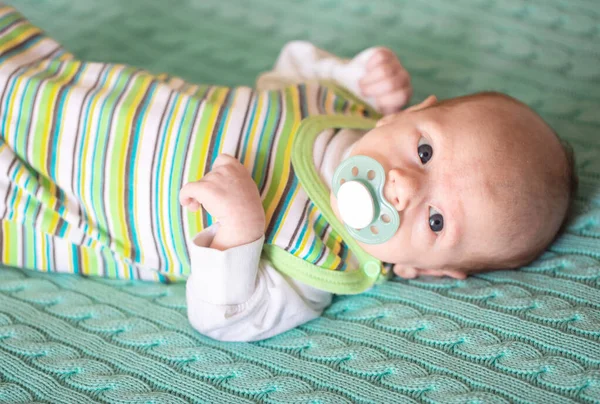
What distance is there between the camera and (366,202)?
1.04 metres

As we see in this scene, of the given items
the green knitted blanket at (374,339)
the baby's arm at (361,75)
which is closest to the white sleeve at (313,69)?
the baby's arm at (361,75)

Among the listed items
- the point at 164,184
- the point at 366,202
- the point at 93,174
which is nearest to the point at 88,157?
the point at 93,174

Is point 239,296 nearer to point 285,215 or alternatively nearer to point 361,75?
point 285,215

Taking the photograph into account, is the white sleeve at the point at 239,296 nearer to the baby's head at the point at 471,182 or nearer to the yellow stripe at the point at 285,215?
the yellow stripe at the point at 285,215

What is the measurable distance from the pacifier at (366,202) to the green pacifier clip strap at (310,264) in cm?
9

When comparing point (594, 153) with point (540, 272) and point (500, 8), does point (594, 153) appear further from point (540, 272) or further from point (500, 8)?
point (500, 8)

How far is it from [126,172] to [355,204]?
1.48 ft

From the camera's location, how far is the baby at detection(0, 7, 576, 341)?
1052mm

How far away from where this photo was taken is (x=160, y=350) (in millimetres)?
1091

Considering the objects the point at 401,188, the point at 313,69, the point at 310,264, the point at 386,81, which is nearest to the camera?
the point at 401,188

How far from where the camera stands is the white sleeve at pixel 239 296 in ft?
3.57

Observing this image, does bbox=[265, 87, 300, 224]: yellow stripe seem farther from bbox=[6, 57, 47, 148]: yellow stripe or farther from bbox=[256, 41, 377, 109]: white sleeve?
bbox=[6, 57, 47, 148]: yellow stripe

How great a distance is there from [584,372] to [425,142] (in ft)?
1.44

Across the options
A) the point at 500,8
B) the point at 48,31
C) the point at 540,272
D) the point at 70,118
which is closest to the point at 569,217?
the point at 540,272
